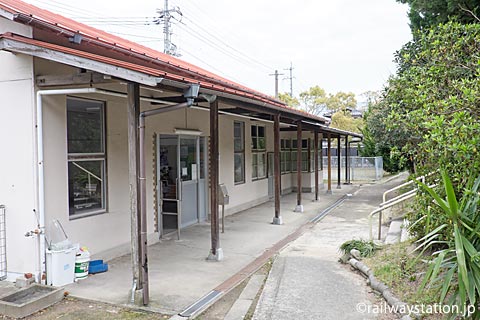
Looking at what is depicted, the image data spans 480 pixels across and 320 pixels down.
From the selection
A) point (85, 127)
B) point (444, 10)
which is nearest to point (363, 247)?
point (85, 127)

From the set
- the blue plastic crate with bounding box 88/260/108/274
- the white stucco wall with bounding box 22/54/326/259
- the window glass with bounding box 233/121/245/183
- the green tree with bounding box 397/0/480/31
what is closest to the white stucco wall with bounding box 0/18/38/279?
the white stucco wall with bounding box 22/54/326/259

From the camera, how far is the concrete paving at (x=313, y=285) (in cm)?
425

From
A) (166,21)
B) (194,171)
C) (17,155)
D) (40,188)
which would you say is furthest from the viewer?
(166,21)

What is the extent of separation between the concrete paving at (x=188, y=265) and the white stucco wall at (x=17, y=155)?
90cm

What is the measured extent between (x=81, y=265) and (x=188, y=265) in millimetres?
1574

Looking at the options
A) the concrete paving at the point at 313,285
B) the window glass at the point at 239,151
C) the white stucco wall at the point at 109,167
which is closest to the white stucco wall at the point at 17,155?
the white stucco wall at the point at 109,167

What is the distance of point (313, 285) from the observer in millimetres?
5090

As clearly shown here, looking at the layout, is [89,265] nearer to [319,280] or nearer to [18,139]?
[18,139]

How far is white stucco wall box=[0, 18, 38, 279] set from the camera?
5.10 m

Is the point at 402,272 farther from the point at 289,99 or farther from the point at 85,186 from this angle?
the point at 289,99

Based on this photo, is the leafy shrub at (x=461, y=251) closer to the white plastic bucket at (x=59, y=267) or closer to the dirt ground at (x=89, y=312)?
the dirt ground at (x=89, y=312)

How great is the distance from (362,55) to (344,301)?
20861 mm

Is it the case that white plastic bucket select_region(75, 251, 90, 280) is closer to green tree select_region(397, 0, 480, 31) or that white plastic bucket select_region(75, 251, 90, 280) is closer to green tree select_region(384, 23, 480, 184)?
green tree select_region(384, 23, 480, 184)

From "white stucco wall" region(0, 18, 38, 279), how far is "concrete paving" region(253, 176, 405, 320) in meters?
3.21
